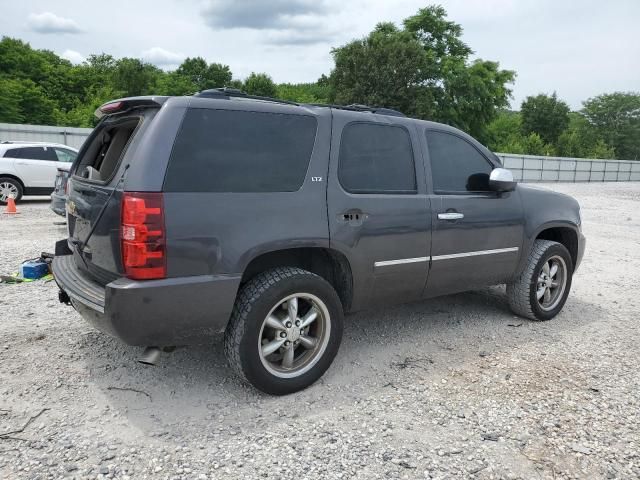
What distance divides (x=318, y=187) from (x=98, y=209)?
1.37 m

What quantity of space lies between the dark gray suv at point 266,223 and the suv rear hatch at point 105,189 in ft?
0.05

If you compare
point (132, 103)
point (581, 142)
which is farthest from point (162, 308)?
point (581, 142)

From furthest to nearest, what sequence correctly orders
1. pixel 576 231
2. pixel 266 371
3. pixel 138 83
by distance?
pixel 138 83
pixel 576 231
pixel 266 371

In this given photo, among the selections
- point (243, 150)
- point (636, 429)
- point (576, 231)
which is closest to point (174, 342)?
point (243, 150)

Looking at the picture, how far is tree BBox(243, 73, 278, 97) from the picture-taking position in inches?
2869

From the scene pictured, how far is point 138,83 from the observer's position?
55.8 meters

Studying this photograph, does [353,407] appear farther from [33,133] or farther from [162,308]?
[33,133]

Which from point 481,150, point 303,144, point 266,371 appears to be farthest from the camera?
point 481,150

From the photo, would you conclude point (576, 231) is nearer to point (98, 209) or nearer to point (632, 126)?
point (98, 209)

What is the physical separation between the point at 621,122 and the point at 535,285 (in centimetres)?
8194

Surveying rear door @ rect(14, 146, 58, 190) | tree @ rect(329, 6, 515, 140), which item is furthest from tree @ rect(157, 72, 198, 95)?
rear door @ rect(14, 146, 58, 190)

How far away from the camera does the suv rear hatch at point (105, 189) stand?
2.85 meters

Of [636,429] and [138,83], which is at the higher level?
[138,83]

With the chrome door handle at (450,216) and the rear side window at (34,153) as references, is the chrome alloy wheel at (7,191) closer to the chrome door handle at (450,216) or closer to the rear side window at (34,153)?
the rear side window at (34,153)
